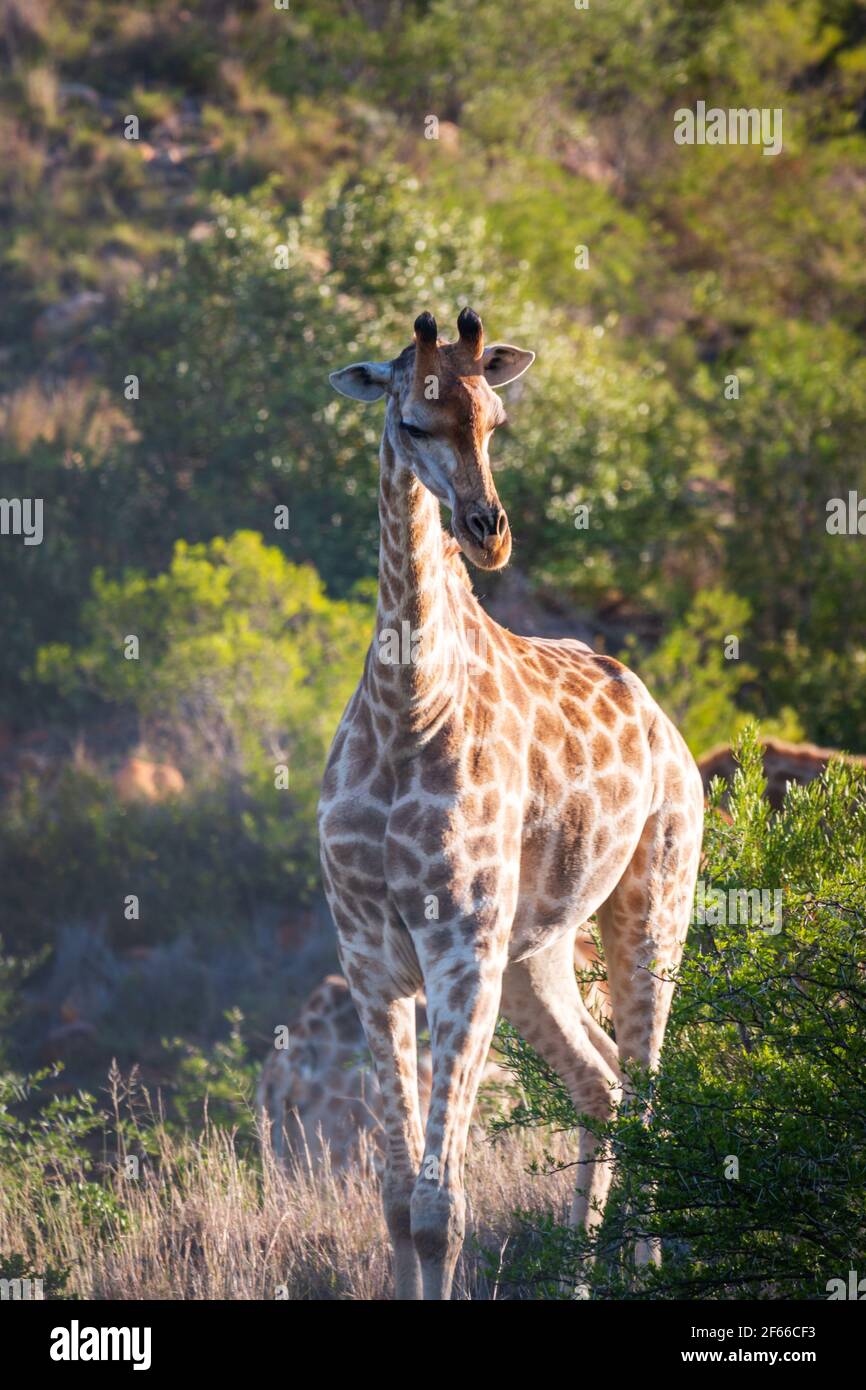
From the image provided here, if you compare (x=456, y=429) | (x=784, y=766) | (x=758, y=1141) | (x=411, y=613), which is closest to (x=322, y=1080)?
(x=784, y=766)

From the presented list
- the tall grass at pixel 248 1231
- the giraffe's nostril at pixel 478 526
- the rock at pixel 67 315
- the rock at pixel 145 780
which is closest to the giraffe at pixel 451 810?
the giraffe's nostril at pixel 478 526

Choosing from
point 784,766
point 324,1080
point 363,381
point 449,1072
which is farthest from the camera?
point 784,766

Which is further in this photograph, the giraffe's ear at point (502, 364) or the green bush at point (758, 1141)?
the giraffe's ear at point (502, 364)

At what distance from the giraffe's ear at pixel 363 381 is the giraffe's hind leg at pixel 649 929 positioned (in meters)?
2.02

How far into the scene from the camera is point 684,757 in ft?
22.4

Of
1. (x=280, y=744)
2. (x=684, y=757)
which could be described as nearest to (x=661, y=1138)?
(x=684, y=757)

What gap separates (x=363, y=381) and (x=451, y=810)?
150cm

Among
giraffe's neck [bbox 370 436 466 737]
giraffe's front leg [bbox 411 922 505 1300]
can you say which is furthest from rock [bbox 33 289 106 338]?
giraffe's front leg [bbox 411 922 505 1300]

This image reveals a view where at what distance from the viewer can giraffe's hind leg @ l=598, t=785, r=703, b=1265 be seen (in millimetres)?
6457

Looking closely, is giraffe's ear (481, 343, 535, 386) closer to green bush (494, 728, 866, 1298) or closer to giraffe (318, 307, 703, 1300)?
giraffe (318, 307, 703, 1300)

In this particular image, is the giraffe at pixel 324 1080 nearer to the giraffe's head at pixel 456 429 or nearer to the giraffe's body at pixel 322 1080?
the giraffe's body at pixel 322 1080

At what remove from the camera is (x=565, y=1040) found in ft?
21.8

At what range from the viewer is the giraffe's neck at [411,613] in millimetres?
5559

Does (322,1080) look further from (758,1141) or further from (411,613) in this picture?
(411,613)
